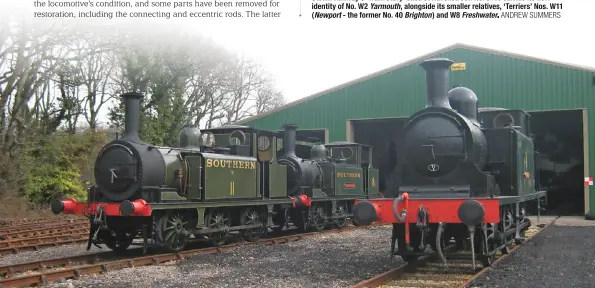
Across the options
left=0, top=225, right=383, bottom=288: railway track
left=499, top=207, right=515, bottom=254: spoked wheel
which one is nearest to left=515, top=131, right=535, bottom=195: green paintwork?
left=499, top=207, right=515, bottom=254: spoked wheel

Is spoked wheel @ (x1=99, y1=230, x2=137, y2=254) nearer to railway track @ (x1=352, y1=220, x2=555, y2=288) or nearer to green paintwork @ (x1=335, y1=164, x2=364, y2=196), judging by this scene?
railway track @ (x1=352, y1=220, x2=555, y2=288)

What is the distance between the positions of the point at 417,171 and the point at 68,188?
19.3 metres

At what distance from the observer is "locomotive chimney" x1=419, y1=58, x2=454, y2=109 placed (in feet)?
28.7

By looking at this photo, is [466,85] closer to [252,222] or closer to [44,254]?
[252,222]

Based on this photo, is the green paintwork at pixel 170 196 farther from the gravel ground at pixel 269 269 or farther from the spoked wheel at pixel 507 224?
the spoked wheel at pixel 507 224

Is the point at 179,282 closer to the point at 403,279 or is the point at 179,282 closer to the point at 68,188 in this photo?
the point at 403,279

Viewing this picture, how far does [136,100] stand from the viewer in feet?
36.8

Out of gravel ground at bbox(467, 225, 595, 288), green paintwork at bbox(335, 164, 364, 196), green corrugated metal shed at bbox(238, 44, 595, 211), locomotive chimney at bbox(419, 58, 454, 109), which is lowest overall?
gravel ground at bbox(467, 225, 595, 288)

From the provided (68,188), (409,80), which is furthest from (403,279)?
(68,188)

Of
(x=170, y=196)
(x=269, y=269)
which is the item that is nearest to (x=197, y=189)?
(x=170, y=196)

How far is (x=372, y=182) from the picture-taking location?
2066cm

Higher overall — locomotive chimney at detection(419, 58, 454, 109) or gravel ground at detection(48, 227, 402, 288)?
locomotive chimney at detection(419, 58, 454, 109)

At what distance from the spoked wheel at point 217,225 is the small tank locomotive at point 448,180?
4.48m

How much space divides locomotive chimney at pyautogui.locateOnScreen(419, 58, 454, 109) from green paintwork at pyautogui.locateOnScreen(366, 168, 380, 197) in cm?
1148
